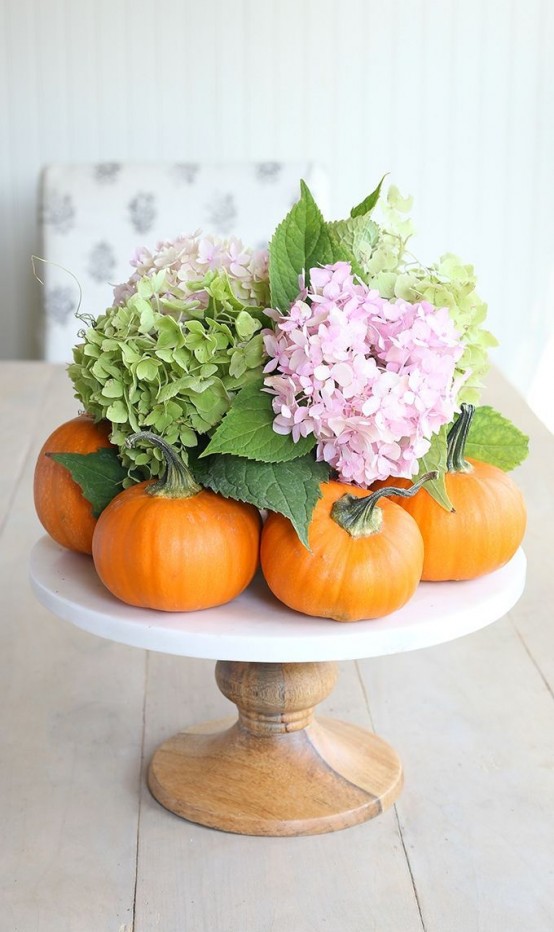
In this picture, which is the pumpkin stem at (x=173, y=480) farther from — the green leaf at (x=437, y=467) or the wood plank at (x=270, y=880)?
the wood plank at (x=270, y=880)

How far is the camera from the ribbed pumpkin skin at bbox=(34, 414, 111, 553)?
0.95m

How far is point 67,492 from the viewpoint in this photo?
95cm

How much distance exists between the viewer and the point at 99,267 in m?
2.54

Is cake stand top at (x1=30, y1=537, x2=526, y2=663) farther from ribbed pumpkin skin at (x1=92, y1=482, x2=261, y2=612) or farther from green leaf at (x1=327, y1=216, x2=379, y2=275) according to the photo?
green leaf at (x1=327, y1=216, x2=379, y2=275)

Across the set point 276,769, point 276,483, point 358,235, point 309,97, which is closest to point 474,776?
point 276,769

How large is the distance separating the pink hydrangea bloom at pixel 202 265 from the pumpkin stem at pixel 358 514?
18 centimetres

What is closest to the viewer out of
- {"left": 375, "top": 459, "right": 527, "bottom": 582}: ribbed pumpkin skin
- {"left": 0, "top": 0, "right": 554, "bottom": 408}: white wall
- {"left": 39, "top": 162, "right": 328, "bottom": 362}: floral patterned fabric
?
{"left": 375, "top": 459, "right": 527, "bottom": 582}: ribbed pumpkin skin

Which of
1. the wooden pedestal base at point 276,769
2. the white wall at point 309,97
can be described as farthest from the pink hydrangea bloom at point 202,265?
the white wall at point 309,97

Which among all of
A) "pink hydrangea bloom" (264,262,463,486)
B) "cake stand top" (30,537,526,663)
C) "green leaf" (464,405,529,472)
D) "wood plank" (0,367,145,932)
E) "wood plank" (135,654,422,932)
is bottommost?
"wood plank" (0,367,145,932)

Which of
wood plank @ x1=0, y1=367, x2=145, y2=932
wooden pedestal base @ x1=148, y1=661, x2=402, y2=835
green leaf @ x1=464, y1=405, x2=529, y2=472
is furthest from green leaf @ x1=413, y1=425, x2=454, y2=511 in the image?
wood plank @ x1=0, y1=367, x2=145, y2=932

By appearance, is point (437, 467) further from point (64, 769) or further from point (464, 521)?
point (64, 769)

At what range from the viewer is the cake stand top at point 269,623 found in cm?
84

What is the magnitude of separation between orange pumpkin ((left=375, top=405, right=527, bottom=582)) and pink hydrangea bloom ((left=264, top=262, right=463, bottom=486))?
0.23 feet

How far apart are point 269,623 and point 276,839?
10.2 inches
